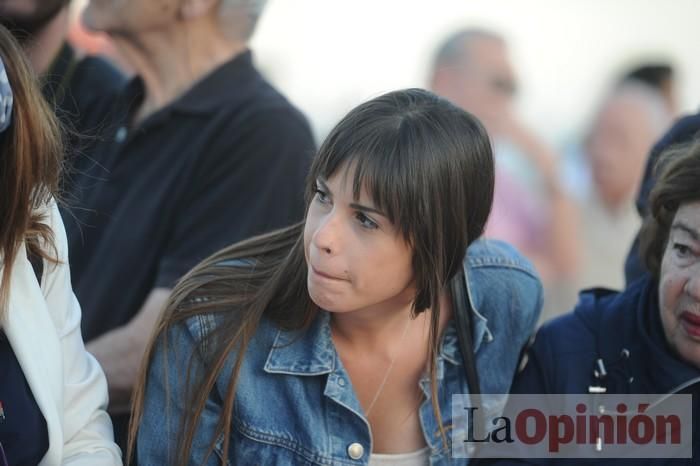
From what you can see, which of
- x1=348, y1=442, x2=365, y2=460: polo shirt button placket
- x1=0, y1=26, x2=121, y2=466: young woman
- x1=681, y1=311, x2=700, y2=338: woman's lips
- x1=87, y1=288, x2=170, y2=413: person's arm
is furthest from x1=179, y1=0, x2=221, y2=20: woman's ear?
x1=681, y1=311, x2=700, y2=338: woman's lips

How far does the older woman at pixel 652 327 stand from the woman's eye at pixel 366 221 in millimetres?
535

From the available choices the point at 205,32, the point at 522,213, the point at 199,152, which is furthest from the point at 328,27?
the point at 199,152

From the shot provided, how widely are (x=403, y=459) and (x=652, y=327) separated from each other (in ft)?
1.90

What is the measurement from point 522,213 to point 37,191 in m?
3.18

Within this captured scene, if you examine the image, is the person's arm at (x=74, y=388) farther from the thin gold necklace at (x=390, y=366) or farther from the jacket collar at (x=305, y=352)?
the thin gold necklace at (x=390, y=366)

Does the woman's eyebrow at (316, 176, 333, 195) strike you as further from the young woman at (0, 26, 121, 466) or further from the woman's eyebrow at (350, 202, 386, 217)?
the young woman at (0, 26, 121, 466)

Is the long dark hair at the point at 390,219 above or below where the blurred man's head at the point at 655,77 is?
below

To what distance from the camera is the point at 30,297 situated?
189 cm

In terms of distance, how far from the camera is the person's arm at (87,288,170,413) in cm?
267

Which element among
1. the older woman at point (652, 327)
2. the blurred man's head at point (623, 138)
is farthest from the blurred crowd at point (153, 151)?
the blurred man's head at point (623, 138)

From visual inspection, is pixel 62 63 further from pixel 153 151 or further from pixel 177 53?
pixel 153 151

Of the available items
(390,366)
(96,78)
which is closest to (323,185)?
(390,366)

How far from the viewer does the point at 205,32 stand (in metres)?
3.07

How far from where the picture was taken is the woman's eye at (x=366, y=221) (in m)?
2.01
